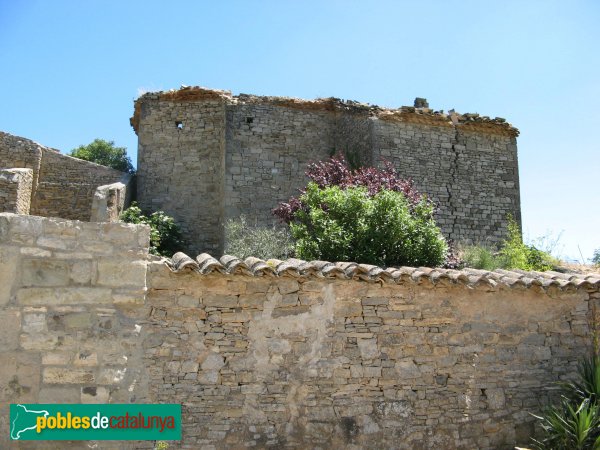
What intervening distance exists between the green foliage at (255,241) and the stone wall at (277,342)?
15.8ft

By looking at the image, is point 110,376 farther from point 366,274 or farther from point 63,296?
point 366,274

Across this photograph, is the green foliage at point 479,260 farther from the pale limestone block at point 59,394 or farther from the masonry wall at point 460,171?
the pale limestone block at point 59,394

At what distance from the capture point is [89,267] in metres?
5.95

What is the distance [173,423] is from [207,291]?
1315 millimetres

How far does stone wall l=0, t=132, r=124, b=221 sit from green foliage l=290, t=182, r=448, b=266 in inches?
323

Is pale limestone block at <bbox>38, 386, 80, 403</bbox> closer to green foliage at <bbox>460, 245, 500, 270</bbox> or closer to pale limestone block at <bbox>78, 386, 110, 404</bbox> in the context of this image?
pale limestone block at <bbox>78, 386, 110, 404</bbox>

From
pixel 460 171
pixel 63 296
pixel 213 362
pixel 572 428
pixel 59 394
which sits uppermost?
pixel 460 171

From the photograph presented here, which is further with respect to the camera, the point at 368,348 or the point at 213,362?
the point at 368,348

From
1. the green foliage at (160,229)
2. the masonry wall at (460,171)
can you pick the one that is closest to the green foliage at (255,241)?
the green foliage at (160,229)

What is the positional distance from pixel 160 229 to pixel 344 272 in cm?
916

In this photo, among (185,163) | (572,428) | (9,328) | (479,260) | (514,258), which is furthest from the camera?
(185,163)

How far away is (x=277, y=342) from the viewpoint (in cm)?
650

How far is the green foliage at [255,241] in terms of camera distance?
12.4m

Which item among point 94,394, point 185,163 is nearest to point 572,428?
point 94,394
